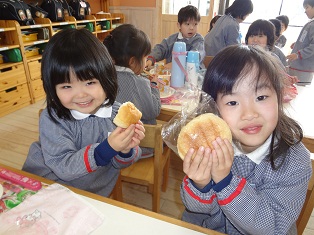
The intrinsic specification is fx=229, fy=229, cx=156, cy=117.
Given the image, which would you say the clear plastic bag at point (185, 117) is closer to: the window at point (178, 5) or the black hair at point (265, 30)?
the black hair at point (265, 30)

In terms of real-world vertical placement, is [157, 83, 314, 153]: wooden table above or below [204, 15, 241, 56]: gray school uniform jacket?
below

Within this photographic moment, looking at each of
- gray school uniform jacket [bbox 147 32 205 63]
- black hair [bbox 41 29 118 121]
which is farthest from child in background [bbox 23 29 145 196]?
gray school uniform jacket [bbox 147 32 205 63]

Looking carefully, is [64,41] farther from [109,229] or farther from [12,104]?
[12,104]

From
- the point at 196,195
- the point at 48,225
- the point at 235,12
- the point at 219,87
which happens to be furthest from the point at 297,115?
the point at 235,12

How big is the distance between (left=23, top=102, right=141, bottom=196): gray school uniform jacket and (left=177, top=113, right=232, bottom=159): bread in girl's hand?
331 mm

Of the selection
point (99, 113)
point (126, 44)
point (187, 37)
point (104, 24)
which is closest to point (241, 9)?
point (187, 37)

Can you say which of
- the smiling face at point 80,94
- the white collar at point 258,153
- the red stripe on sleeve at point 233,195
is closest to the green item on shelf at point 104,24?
the smiling face at point 80,94

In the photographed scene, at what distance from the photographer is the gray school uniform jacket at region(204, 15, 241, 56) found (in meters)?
2.87

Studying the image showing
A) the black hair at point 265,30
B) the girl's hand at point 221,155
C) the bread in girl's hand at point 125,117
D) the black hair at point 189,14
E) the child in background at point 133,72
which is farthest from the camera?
the black hair at point 189,14

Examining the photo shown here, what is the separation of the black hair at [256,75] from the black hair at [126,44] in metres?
0.86

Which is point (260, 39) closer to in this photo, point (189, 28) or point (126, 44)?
point (189, 28)

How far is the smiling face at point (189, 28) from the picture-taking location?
2.46 m

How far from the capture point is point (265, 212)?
689 millimetres

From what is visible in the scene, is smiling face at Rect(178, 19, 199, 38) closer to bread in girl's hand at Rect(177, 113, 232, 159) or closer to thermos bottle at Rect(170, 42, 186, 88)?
thermos bottle at Rect(170, 42, 186, 88)
